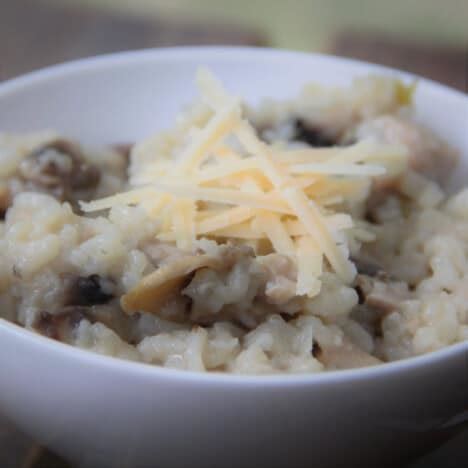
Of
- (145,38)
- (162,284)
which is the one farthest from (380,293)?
(145,38)

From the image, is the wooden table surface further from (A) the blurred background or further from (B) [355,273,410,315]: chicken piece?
(B) [355,273,410,315]: chicken piece

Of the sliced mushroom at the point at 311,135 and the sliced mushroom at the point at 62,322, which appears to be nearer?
the sliced mushroom at the point at 62,322

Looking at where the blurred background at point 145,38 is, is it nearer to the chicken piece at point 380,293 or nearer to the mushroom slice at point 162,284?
the chicken piece at point 380,293

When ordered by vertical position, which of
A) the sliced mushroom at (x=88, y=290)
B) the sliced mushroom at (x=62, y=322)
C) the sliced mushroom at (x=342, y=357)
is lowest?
the sliced mushroom at (x=342, y=357)

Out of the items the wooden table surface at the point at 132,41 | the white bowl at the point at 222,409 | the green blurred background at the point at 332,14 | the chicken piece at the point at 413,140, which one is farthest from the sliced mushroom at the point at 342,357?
the green blurred background at the point at 332,14

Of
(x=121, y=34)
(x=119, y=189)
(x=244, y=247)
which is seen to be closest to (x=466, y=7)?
(x=121, y=34)

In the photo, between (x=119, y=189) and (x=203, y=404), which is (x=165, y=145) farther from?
A: (x=203, y=404)

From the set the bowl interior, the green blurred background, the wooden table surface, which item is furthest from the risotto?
the green blurred background
